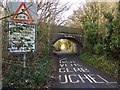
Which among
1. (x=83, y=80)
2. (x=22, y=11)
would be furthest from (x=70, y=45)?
(x=22, y=11)

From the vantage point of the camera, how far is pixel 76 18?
32812 mm

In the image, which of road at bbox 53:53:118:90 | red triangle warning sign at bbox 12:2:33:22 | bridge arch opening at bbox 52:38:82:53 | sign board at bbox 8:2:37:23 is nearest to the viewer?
red triangle warning sign at bbox 12:2:33:22

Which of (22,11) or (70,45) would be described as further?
(70,45)

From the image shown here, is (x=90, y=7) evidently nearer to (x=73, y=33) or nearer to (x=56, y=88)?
(x=73, y=33)

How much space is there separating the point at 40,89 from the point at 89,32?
18.8m

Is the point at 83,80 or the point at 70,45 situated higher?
the point at 70,45

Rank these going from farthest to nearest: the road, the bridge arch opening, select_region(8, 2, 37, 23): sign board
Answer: the bridge arch opening, the road, select_region(8, 2, 37, 23): sign board

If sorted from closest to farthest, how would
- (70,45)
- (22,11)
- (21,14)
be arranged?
(22,11) → (21,14) → (70,45)

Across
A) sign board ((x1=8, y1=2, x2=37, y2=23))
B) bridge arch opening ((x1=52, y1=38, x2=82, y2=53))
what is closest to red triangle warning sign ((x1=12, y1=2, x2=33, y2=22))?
sign board ((x1=8, y1=2, x2=37, y2=23))

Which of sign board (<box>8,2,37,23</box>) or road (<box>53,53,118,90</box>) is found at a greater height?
sign board (<box>8,2,37,23</box>)

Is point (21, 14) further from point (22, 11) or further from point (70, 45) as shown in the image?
point (70, 45)

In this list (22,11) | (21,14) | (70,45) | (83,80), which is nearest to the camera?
(22,11)

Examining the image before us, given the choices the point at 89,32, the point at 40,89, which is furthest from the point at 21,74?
the point at 89,32

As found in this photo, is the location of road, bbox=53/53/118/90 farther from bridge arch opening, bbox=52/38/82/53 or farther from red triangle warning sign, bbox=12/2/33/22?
bridge arch opening, bbox=52/38/82/53
